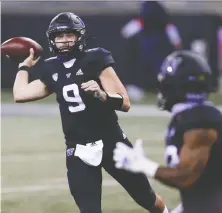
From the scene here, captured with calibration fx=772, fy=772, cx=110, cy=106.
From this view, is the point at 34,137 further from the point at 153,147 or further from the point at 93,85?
the point at 93,85

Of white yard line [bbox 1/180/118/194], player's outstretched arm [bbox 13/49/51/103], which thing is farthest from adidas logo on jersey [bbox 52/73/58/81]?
white yard line [bbox 1/180/118/194]

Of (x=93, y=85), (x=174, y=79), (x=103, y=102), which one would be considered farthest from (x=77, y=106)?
(x=174, y=79)

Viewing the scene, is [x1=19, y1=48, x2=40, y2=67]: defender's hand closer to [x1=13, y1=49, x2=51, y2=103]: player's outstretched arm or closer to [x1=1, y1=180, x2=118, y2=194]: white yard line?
[x1=13, y1=49, x2=51, y2=103]: player's outstretched arm

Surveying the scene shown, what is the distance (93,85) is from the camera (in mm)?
4633

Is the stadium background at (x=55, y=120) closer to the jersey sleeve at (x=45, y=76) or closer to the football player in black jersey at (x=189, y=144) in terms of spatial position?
the jersey sleeve at (x=45, y=76)

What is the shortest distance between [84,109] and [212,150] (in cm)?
145

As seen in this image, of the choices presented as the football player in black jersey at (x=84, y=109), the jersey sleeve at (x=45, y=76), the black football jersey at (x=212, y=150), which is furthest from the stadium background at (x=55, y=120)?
the black football jersey at (x=212, y=150)

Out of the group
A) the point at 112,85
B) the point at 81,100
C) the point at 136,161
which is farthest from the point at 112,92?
the point at 136,161

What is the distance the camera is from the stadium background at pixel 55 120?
7311mm

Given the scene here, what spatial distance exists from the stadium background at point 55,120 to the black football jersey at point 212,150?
2812mm

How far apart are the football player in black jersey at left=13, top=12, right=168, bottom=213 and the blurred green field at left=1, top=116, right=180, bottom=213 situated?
5.28 feet

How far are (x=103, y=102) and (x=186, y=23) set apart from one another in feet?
42.6

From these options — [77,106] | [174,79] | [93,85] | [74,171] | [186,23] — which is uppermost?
[174,79]

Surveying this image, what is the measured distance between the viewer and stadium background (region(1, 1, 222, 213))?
731cm
